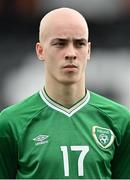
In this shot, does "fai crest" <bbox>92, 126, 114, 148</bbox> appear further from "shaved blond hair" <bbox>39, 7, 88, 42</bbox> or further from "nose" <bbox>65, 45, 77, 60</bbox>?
"shaved blond hair" <bbox>39, 7, 88, 42</bbox>

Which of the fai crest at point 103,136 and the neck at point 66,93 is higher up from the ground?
the neck at point 66,93

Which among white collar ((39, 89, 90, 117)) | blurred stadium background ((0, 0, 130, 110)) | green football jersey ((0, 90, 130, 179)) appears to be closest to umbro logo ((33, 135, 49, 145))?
green football jersey ((0, 90, 130, 179))

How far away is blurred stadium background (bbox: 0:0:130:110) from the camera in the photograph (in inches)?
313

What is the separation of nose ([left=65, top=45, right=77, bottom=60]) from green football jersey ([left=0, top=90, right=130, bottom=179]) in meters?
0.28

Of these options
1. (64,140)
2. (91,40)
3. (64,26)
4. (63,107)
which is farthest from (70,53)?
(91,40)

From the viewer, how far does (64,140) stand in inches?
177

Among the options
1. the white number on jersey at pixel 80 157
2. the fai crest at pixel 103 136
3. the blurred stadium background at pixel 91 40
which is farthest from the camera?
the blurred stadium background at pixel 91 40

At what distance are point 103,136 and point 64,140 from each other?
0.66ft

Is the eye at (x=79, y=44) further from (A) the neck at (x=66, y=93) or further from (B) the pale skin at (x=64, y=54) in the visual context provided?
(A) the neck at (x=66, y=93)

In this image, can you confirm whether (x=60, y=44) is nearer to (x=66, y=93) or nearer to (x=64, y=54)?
(x=64, y=54)

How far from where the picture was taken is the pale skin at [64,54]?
14.7 ft

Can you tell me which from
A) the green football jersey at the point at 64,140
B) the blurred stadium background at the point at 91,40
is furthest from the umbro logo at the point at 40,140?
the blurred stadium background at the point at 91,40

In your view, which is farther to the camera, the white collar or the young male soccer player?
the white collar

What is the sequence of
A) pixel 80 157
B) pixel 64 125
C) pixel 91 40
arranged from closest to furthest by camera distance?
1. pixel 80 157
2. pixel 64 125
3. pixel 91 40
